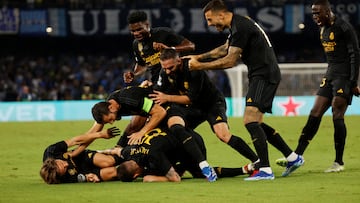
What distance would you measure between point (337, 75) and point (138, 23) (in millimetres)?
2688

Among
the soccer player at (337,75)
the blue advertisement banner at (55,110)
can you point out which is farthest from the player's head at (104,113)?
the blue advertisement banner at (55,110)

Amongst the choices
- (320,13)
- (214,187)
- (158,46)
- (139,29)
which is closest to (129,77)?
(158,46)

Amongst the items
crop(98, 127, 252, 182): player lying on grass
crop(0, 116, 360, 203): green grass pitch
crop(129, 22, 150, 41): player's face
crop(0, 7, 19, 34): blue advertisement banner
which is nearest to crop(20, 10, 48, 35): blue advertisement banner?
crop(0, 7, 19, 34): blue advertisement banner

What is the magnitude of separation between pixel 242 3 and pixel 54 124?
1231cm

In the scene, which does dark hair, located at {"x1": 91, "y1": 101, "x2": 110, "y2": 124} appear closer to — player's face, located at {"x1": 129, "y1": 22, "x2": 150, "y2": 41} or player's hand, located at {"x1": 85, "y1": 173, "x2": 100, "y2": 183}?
player's hand, located at {"x1": 85, "y1": 173, "x2": 100, "y2": 183}

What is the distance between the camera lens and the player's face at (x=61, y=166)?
10.3 m

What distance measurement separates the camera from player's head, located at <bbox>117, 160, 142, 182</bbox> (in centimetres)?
1039

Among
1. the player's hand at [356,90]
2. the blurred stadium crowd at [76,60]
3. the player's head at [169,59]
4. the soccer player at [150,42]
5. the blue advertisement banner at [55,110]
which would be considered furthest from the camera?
the blurred stadium crowd at [76,60]

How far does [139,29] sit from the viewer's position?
38.4 feet

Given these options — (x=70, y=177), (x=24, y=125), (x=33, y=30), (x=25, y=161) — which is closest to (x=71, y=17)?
(x=33, y=30)

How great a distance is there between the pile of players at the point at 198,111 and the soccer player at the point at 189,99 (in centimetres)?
1

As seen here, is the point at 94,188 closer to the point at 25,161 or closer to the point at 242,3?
the point at 25,161

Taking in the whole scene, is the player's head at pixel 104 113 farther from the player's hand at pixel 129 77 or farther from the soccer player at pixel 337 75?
the soccer player at pixel 337 75

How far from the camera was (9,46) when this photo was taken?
A: 3612 centimetres
